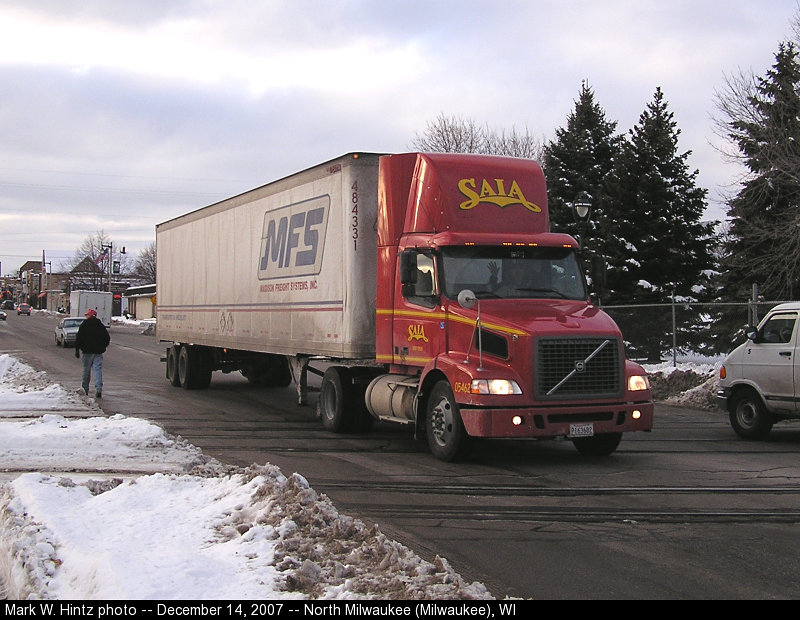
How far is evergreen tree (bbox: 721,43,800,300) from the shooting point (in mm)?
28875

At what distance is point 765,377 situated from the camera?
13047 mm

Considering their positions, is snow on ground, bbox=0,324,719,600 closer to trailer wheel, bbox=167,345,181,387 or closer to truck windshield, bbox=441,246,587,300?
truck windshield, bbox=441,246,587,300

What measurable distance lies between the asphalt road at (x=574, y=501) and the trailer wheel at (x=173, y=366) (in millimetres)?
5939

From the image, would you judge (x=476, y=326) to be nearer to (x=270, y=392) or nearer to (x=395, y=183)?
(x=395, y=183)

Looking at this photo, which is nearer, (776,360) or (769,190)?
(776,360)

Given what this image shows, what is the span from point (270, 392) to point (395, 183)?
9513 millimetres

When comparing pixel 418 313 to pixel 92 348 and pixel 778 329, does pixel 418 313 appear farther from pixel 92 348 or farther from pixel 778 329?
pixel 92 348

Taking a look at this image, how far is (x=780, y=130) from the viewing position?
95.0ft

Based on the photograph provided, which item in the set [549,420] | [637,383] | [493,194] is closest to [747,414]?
[637,383]

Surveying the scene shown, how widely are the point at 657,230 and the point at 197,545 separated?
32997 mm

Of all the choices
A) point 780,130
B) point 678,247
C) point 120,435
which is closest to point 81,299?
point 678,247

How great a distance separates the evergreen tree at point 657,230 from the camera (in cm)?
3659

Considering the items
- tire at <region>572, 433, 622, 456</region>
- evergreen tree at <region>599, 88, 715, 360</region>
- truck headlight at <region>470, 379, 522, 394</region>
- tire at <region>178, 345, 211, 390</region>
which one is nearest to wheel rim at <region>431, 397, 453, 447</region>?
truck headlight at <region>470, 379, 522, 394</region>

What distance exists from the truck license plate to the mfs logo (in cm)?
531
